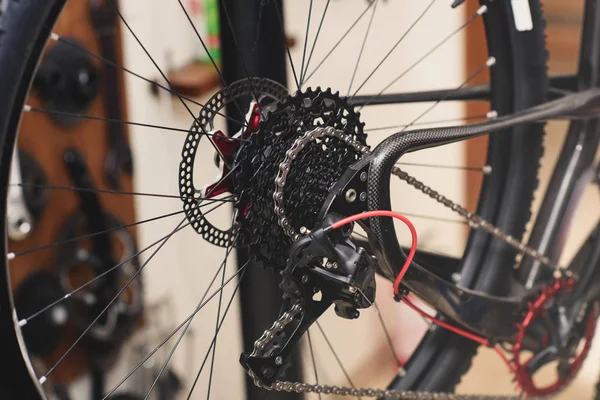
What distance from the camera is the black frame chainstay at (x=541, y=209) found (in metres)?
0.57

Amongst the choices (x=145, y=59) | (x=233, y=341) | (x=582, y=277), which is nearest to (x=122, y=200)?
(x=145, y=59)

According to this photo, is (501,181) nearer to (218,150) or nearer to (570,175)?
(570,175)

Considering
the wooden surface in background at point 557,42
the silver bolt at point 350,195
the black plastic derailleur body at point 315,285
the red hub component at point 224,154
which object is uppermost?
the wooden surface in background at point 557,42

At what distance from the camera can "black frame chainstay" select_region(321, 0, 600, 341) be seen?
1.88 feet

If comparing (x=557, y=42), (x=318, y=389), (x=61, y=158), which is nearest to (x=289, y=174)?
(x=318, y=389)

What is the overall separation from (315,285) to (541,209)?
43 cm

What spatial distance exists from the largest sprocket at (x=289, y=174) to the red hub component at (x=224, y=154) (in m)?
0.01

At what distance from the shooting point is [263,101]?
0.65 m

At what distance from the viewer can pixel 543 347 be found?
83 cm

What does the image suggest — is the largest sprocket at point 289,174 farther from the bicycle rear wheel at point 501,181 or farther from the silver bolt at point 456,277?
the silver bolt at point 456,277

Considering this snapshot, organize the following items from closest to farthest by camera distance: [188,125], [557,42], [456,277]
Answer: [456,277] → [188,125] → [557,42]

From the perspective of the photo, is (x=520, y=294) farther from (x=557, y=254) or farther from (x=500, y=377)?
(x=500, y=377)

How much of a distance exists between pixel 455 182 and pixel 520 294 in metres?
0.72

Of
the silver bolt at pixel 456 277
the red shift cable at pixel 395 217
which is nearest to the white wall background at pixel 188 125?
the silver bolt at pixel 456 277
